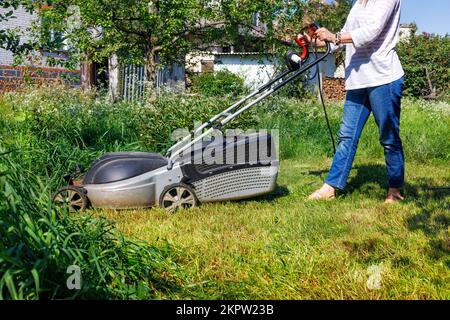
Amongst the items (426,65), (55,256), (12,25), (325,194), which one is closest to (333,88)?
(426,65)

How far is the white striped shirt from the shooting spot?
11.4 feet

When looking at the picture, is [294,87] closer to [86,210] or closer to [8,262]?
[86,210]

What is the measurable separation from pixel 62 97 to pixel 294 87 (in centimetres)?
630

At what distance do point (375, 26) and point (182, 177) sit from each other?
158 centimetres

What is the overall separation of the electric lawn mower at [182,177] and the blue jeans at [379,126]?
1.50 feet

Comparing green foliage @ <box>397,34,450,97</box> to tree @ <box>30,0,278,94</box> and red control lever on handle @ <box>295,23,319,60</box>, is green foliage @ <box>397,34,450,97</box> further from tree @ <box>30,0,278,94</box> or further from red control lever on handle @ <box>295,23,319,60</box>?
red control lever on handle @ <box>295,23,319,60</box>

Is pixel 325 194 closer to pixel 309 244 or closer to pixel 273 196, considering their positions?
pixel 273 196

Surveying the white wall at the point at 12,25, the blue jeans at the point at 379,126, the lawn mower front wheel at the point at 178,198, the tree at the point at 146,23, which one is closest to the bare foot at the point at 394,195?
the blue jeans at the point at 379,126

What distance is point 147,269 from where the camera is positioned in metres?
2.02

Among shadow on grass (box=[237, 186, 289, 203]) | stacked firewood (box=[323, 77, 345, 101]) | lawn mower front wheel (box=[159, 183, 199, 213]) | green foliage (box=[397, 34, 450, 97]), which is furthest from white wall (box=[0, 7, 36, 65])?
green foliage (box=[397, 34, 450, 97])

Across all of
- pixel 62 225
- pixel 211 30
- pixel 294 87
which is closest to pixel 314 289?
pixel 62 225

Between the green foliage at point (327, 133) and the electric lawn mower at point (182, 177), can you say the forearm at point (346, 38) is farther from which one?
the green foliage at point (327, 133)

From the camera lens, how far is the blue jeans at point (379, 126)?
141 inches
